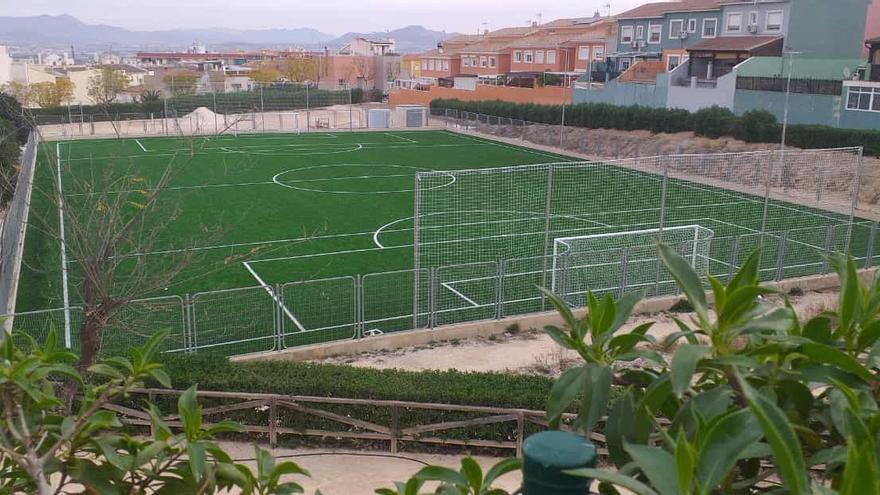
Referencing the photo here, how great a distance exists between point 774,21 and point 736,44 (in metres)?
3.64

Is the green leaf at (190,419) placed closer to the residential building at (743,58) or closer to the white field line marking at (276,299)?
the white field line marking at (276,299)

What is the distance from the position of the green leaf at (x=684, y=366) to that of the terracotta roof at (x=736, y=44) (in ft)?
154

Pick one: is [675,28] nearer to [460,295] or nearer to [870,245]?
[870,245]

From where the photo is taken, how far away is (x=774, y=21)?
4847 cm

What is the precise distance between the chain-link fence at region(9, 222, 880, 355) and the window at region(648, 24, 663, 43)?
4195 cm

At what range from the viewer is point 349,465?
10.3m

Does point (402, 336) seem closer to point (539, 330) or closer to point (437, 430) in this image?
point (539, 330)

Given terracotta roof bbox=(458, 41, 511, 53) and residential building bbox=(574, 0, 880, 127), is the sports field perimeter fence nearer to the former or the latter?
terracotta roof bbox=(458, 41, 511, 53)

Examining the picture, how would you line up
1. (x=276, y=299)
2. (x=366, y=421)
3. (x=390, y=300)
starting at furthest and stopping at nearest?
1. (x=390, y=300)
2. (x=276, y=299)
3. (x=366, y=421)

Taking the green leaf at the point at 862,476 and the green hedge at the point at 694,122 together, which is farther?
the green hedge at the point at 694,122

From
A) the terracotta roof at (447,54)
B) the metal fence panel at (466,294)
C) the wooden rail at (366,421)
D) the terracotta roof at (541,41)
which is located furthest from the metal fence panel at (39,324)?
the terracotta roof at (447,54)

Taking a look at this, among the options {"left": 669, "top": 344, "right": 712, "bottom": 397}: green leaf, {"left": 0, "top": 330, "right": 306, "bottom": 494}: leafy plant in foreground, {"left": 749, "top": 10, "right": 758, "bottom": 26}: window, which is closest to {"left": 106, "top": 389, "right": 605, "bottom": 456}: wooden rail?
{"left": 0, "top": 330, "right": 306, "bottom": 494}: leafy plant in foreground

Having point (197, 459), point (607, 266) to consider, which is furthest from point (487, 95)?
point (197, 459)

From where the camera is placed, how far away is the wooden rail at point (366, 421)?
1026 cm
